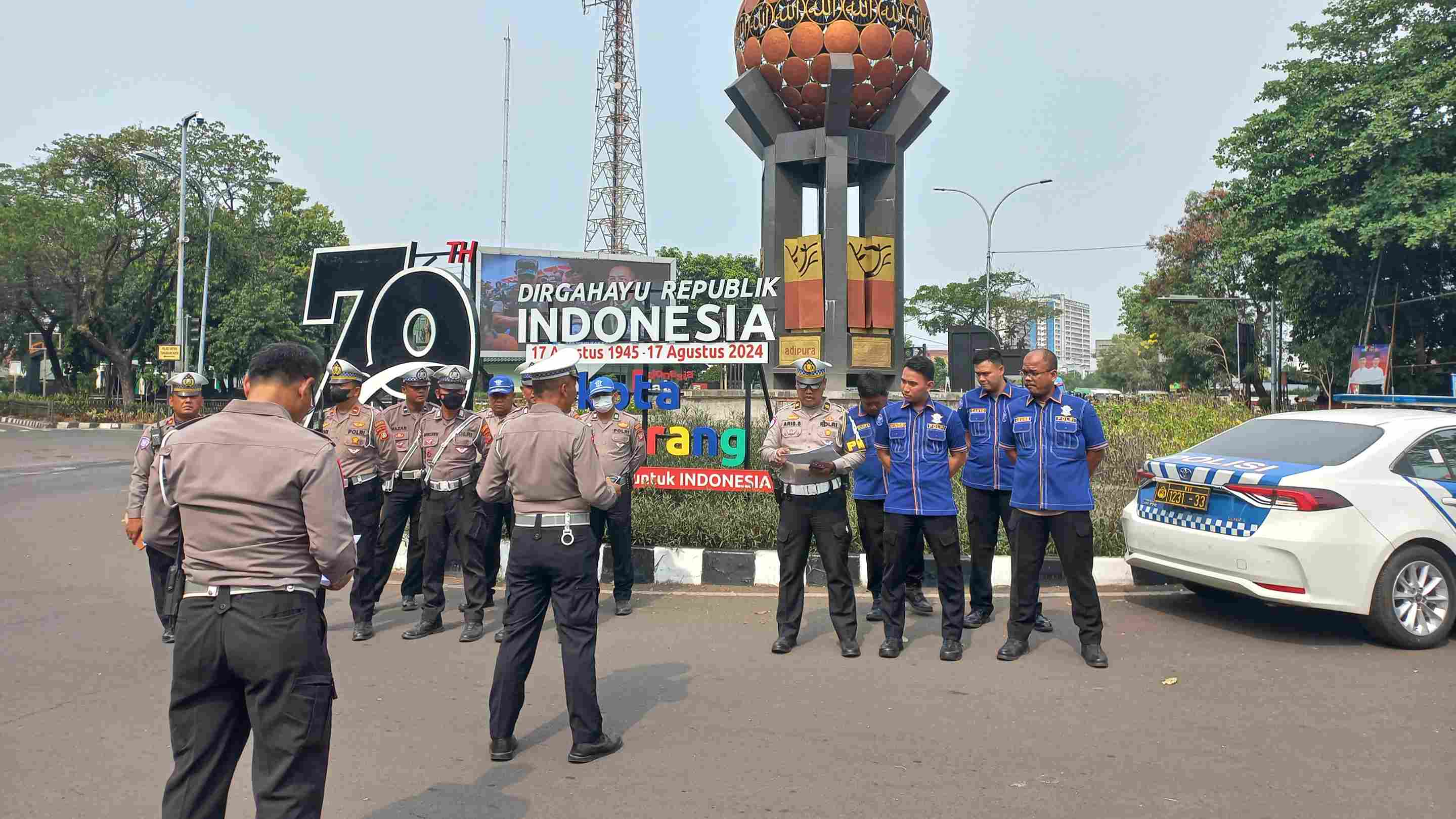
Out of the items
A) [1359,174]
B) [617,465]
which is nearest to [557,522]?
[617,465]

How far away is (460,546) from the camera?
6.56 m

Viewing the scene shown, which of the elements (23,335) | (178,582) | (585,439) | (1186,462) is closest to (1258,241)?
(1186,462)

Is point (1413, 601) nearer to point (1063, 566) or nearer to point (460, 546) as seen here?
point (1063, 566)

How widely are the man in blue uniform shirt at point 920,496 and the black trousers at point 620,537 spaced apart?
2.08 m

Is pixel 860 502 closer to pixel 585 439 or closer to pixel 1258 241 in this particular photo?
pixel 585 439

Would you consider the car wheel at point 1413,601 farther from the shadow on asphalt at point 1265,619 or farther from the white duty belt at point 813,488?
the white duty belt at point 813,488

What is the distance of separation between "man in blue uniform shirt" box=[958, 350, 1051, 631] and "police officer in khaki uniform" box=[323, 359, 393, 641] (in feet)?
13.2

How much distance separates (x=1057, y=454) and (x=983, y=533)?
1.14 metres

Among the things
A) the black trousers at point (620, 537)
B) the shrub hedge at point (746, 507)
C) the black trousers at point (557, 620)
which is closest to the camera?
the black trousers at point (557, 620)

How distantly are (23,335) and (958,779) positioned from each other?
189 ft

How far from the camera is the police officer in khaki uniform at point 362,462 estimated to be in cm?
650

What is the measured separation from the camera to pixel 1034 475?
18.6 feet

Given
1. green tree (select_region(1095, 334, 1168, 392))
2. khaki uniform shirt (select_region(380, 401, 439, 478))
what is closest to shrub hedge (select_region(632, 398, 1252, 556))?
khaki uniform shirt (select_region(380, 401, 439, 478))

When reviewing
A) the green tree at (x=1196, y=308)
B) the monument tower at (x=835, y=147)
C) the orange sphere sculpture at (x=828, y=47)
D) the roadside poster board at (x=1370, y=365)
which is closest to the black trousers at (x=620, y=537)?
the monument tower at (x=835, y=147)
